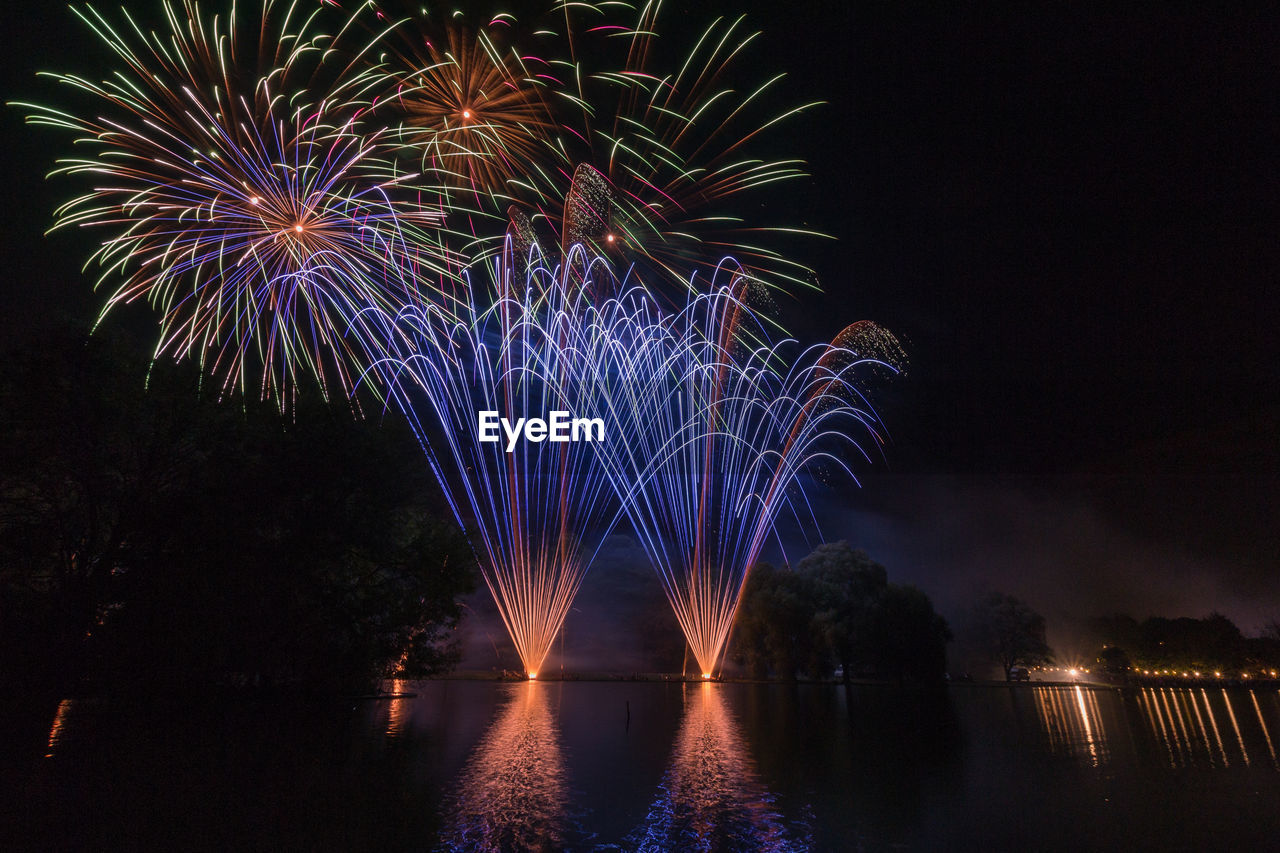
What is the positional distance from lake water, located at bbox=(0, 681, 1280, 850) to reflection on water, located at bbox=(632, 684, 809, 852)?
0.08 m

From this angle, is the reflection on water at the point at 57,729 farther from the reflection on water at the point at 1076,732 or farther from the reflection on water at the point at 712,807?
the reflection on water at the point at 1076,732

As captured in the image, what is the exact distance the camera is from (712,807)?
51.1 ft

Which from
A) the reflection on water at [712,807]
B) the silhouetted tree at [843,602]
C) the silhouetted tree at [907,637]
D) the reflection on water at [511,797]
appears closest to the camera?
the reflection on water at [511,797]

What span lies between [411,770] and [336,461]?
51.7 ft

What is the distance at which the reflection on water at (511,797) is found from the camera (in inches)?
498

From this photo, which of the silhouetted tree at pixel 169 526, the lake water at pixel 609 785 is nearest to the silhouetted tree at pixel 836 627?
the lake water at pixel 609 785

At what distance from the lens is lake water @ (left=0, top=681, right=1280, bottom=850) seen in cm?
1308

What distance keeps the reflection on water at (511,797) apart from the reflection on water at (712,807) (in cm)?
215

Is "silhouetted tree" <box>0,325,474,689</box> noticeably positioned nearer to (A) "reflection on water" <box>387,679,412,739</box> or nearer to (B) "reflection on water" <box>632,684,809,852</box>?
(A) "reflection on water" <box>387,679,412,739</box>

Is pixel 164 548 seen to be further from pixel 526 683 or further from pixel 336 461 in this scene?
pixel 526 683

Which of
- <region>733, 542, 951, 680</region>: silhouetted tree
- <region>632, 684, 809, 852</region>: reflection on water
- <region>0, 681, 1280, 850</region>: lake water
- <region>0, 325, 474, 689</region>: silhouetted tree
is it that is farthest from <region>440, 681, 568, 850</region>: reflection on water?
<region>733, 542, 951, 680</region>: silhouetted tree

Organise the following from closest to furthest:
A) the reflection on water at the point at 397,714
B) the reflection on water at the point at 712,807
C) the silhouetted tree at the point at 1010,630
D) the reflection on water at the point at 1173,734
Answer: the reflection on water at the point at 712,807 → the reflection on water at the point at 1173,734 → the reflection on water at the point at 397,714 → the silhouetted tree at the point at 1010,630

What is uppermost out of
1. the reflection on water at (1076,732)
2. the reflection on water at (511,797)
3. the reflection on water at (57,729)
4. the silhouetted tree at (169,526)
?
the silhouetted tree at (169,526)

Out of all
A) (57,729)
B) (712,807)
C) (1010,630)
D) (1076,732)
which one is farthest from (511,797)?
(1010,630)
